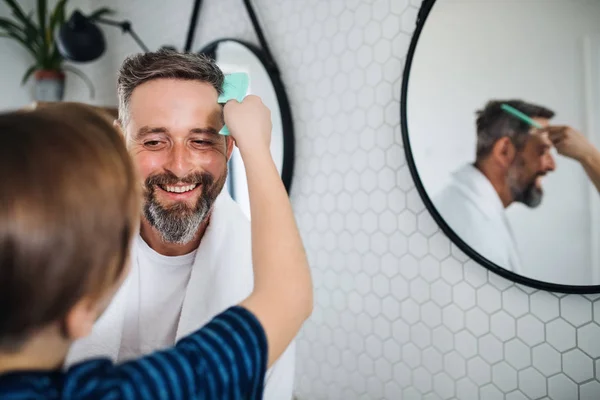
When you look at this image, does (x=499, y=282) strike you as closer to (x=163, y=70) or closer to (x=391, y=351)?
(x=391, y=351)

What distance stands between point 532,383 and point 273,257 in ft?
2.02

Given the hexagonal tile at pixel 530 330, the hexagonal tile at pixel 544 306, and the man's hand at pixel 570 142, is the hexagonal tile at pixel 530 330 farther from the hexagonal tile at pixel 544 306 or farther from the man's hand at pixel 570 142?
the man's hand at pixel 570 142

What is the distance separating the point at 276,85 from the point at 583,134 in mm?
740

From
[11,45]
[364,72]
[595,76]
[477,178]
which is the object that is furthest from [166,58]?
[11,45]

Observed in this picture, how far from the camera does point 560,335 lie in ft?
2.52

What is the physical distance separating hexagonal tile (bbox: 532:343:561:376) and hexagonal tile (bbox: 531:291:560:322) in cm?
5

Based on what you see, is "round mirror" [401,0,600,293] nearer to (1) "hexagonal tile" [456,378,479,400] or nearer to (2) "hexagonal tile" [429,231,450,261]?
(2) "hexagonal tile" [429,231,450,261]

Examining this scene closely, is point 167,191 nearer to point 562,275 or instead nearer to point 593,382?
point 562,275

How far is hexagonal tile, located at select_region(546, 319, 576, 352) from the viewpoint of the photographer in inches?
29.8

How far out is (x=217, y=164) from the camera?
800 millimetres

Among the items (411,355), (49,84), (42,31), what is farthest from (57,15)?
(411,355)

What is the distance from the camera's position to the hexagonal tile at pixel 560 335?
2.48 ft

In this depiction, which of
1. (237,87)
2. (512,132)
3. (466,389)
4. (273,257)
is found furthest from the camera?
(466,389)

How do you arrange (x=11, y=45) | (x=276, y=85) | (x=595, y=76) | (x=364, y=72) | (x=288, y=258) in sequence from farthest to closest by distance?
(x=11, y=45)
(x=276, y=85)
(x=364, y=72)
(x=595, y=76)
(x=288, y=258)
